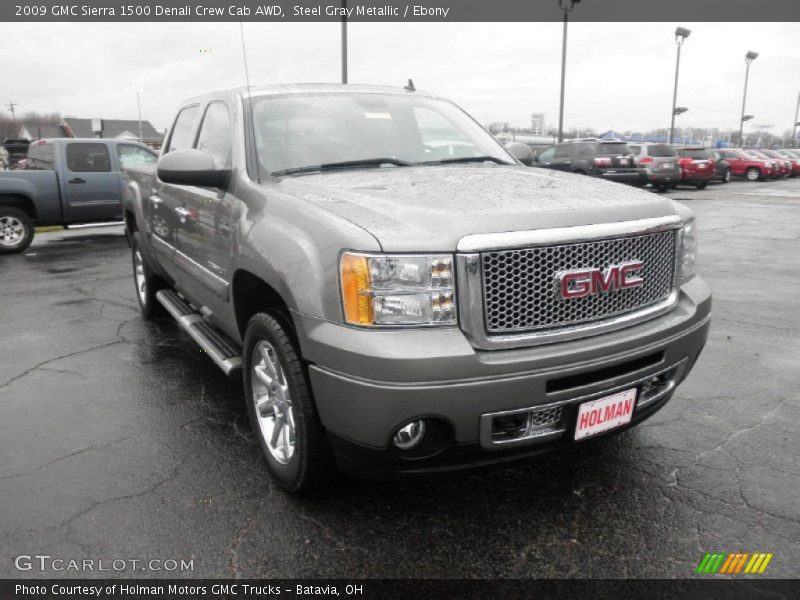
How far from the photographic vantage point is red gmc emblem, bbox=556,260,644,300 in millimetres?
2469

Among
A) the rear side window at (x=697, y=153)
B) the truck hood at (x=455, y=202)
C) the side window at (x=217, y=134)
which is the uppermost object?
the side window at (x=217, y=134)

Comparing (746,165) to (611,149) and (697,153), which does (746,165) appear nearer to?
(697,153)

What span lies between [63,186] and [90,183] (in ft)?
1.45

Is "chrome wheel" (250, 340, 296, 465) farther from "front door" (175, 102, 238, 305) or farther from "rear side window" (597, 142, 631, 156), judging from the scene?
"rear side window" (597, 142, 631, 156)

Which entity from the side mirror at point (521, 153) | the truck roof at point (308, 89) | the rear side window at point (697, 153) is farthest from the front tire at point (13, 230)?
the rear side window at point (697, 153)

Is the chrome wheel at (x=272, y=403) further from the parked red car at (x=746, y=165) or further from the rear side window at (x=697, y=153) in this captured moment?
the parked red car at (x=746, y=165)

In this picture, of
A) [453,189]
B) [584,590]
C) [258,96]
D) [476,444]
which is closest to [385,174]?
[453,189]

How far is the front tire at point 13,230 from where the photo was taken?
10.4 metres

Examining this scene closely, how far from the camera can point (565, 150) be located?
22.3m

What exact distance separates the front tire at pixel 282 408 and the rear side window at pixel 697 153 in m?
25.8

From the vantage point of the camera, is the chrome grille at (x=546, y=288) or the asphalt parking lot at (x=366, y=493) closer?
the chrome grille at (x=546, y=288)

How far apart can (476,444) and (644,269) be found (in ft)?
3.45

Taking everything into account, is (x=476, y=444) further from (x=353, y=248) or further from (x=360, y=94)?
(x=360, y=94)

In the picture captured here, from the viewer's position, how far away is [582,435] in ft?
8.38
